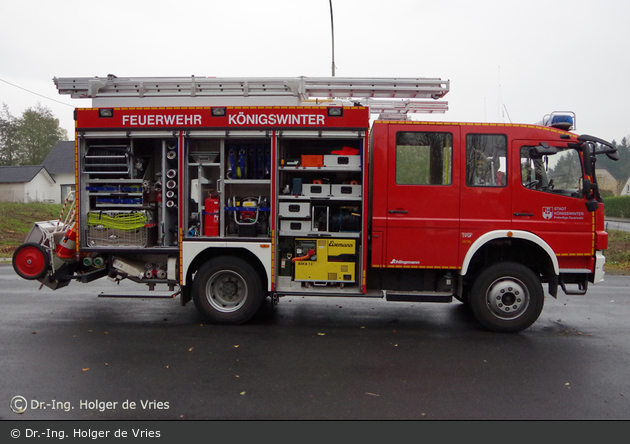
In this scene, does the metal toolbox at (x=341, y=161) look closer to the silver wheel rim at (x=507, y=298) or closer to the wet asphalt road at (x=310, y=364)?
the wet asphalt road at (x=310, y=364)

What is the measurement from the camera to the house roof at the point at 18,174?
39938 mm

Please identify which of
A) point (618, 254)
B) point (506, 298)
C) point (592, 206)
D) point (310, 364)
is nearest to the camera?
point (310, 364)

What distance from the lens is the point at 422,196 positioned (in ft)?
20.2

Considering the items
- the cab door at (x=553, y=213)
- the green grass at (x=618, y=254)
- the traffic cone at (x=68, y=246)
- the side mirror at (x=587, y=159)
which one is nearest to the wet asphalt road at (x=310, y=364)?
the traffic cone at (x=68, y=246)

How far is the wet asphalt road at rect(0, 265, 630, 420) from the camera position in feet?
12.8

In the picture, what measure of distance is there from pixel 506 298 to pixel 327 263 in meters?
2.49

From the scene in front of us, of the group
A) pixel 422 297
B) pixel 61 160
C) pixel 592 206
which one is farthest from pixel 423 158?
pixel 61 160

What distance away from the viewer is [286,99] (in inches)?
251

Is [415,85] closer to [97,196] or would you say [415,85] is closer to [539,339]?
[539,339]

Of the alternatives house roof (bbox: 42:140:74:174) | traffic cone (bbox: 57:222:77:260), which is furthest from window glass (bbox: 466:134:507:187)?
house roof (bbox: 42:140:74:174)

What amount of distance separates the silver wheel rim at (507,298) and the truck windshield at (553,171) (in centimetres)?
134

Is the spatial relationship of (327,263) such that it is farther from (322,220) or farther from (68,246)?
(68,246)

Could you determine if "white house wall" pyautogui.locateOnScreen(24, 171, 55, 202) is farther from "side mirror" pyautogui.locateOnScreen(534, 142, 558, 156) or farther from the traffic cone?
"side mirror" pyautogui.locateOnScreen(534, 142, 558, 156)

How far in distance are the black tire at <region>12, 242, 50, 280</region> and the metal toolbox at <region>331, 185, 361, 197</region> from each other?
424 centimetres
